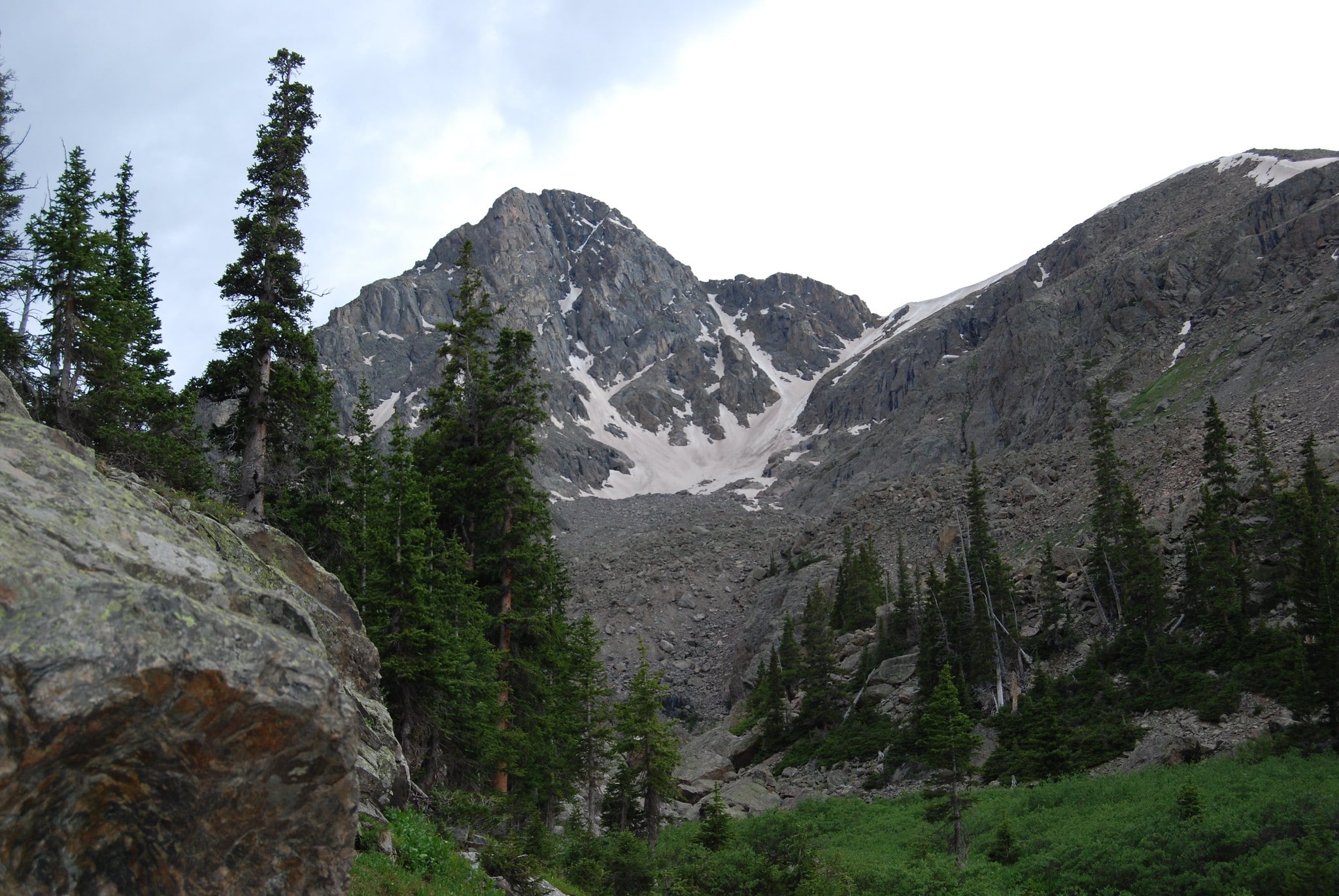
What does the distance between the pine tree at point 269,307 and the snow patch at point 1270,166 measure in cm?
13598

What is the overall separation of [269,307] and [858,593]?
49081 mm

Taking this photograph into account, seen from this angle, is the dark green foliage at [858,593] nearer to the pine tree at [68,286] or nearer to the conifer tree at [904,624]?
the conifer tree at [904,624]

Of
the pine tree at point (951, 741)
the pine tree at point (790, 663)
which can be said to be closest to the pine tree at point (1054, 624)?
the pine tree at point (790, 663)

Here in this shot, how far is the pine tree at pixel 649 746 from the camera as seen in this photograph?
2588cm

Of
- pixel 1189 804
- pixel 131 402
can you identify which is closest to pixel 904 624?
pixel 1189 804

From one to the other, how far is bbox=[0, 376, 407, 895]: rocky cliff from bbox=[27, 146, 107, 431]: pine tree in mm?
16144

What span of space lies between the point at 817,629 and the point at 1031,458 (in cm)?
3984

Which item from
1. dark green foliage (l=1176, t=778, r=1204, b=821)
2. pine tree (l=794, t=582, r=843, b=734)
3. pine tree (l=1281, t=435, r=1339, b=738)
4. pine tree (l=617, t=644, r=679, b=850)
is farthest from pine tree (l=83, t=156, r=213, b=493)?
pine tree (l=794, t=582, r=843, b=734)

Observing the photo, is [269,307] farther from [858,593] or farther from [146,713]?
[858,593]

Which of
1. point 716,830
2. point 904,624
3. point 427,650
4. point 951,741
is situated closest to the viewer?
point 427,650

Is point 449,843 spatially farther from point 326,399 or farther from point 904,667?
point 904,667

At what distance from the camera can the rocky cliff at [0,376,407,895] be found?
5.20m

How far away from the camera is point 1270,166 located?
123m

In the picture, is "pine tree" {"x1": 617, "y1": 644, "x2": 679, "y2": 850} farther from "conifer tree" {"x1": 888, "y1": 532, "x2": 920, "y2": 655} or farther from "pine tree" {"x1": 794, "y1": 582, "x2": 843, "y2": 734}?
"conifer tree" {"x1": 888, "y1": 532, "x2": 920, "y2": 655}
